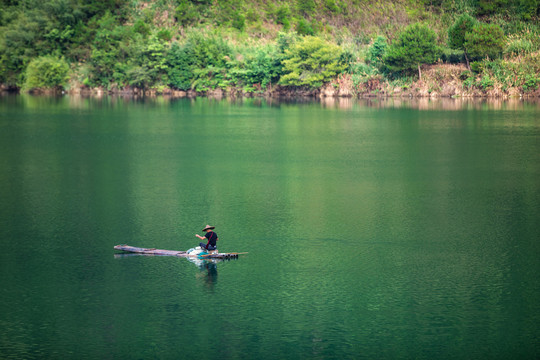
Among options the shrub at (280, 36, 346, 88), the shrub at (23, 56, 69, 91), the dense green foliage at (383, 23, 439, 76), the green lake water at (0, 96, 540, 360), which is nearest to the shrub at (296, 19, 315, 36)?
the shrub at (280, 36, 346, 88)

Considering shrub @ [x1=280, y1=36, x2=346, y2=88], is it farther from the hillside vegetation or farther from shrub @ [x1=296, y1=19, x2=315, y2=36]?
shrub @ [x1=296, y1=19, x2=315, y2=36]

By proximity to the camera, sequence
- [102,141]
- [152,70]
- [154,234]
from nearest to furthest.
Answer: [154,234] < [102,141] < [152,70]

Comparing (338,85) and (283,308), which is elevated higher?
(338,85)

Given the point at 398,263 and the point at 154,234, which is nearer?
the point at 398,263

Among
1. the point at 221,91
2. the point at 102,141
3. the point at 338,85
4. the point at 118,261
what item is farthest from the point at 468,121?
the point at 221,91

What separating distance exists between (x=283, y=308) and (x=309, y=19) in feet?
213

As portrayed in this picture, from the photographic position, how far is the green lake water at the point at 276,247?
10.7 meters

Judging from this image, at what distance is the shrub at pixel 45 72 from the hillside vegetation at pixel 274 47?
0.10 meters

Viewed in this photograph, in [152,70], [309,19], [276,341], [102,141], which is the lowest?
[276,341]

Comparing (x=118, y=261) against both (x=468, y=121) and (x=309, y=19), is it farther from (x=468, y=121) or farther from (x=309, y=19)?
(x=309, y=19)

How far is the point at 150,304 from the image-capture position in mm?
11875

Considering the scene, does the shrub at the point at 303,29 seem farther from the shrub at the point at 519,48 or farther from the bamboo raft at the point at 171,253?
the bamboo raft at the point at 171,253

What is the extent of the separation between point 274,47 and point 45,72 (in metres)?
21.6

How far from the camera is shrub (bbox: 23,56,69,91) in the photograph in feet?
222
